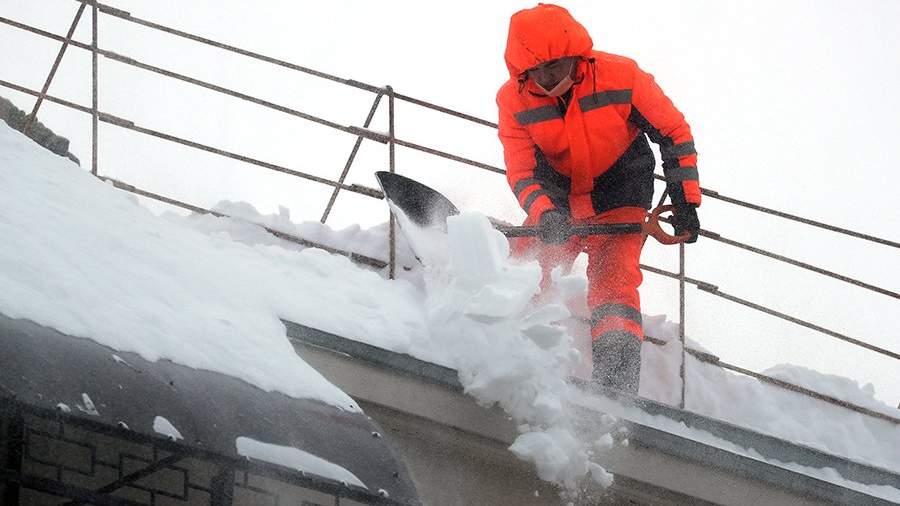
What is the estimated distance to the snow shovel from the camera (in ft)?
16.5

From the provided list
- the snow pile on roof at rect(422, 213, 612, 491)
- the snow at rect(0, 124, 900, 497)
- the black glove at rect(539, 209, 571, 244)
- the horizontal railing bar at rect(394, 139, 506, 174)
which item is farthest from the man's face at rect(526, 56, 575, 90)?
the snow pile on roof at rect(422, 213, 612, 491)

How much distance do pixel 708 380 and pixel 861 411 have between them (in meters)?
0.78

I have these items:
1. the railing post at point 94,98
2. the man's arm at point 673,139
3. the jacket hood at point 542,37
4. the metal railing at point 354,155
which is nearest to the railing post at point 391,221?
the metal railing at point 354,155

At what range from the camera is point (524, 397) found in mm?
4023

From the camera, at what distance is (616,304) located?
495cm

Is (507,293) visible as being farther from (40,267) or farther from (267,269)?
(40,267)

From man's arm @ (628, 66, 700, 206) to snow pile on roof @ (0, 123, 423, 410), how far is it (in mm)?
1333

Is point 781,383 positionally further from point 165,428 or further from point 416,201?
point 165,428

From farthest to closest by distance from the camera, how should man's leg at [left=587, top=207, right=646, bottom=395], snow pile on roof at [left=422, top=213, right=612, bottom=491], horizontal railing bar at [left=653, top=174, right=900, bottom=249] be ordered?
horizontal railing bar at [left=653, top=174, right=900, bottom=249] → man's leg at [left=587, top=207, right=646, bottom=395] → snow pile on roof at [left=422, top=213, right=612, bottom=491]

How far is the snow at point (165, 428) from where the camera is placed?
253 cm

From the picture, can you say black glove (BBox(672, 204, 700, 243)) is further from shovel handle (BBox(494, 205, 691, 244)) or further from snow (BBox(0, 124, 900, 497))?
snow (BBox(0, 124, 900, 497))

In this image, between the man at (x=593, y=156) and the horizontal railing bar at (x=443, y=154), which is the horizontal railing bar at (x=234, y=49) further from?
the man at (x=593, y=156)

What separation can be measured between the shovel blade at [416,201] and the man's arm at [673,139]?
1.02m

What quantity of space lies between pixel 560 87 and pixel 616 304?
100 centimetres
